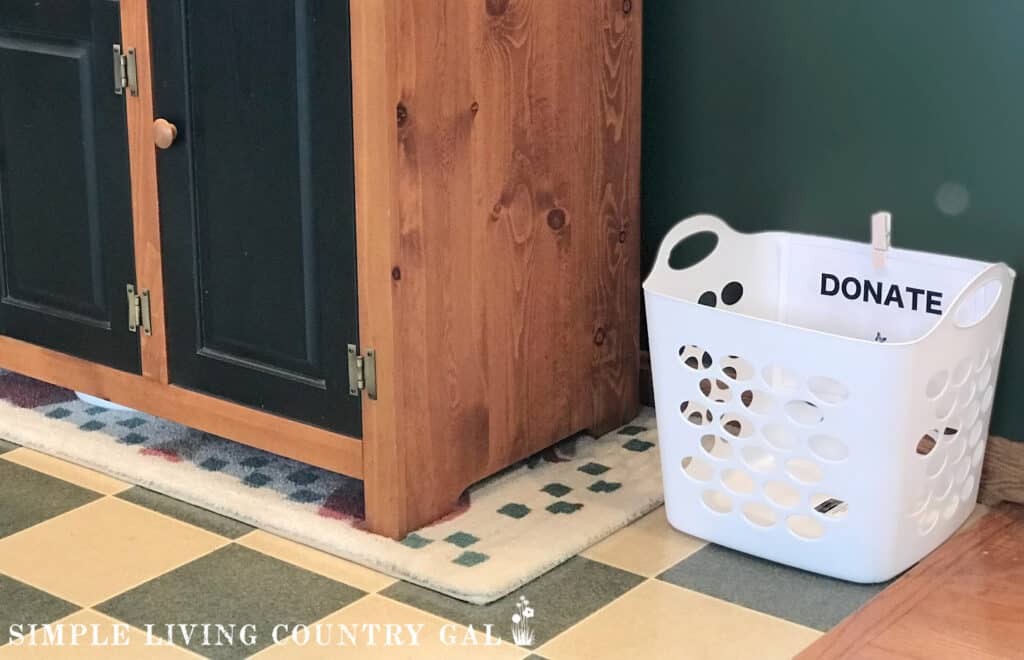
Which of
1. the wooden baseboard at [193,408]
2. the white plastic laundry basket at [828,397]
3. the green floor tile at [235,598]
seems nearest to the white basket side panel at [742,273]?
the white plastic laundry basket at [828,397]

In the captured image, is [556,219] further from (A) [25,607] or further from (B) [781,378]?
(A) [25,607]

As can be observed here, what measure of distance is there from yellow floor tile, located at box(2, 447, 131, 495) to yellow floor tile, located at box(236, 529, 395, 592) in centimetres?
28

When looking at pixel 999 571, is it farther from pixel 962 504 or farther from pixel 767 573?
pixel 767 573

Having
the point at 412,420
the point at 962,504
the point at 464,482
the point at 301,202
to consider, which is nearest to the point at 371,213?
the point at 301,202

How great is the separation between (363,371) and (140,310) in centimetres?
45

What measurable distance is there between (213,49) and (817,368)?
2.95ft

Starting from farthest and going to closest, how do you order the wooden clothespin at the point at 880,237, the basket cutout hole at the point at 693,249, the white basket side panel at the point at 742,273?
1. the basket cutout hole at the point at 693,249
2. the white basket side panel at the point at 742,273
3. the wooden clothespin at the point at 880,237

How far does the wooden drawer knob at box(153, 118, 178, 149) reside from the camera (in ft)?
6.61

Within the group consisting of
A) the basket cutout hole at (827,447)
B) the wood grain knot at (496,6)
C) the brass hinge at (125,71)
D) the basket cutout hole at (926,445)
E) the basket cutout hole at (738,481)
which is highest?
the wood grain knot at (496,6)

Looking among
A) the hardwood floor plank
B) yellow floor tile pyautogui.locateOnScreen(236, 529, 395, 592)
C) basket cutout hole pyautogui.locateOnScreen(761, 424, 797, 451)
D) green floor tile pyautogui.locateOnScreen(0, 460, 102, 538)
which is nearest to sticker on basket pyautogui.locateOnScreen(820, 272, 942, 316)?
basket cutout hole pyautogui.locateOnScreen(761, 424, 797, 451)

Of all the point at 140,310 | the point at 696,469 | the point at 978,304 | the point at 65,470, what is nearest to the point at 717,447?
the point at 696,469

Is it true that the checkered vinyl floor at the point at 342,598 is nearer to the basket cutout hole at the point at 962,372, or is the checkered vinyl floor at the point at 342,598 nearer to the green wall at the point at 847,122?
the basket cutout hole at the point at 962,372

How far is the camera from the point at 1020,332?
6.63 ft

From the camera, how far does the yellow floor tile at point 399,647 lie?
5.49ft
